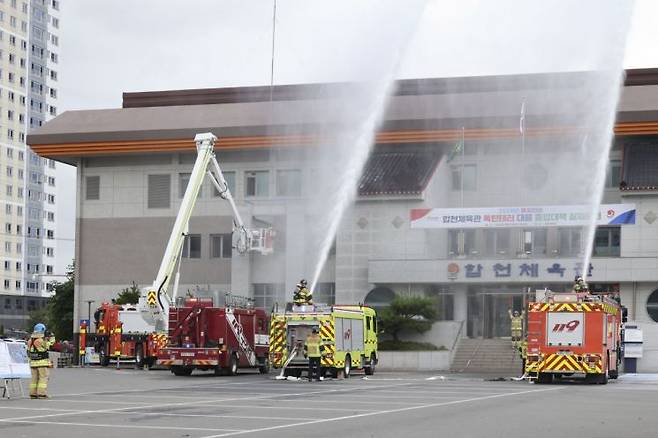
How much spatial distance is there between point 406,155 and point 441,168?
2398mm

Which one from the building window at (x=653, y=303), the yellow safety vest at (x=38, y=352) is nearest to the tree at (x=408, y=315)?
the building window at (x=653, y=303)

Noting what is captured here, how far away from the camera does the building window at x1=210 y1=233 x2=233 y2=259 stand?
2731 inches

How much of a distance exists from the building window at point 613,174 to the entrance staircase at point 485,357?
11.0m

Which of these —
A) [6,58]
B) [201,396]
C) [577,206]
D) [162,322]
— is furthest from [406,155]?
[6,58]

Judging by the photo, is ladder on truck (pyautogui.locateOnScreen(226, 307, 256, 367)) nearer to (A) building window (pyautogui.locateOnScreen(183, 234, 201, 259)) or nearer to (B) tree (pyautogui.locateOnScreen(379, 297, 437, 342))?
(B) tree (pyautogui.locateOnScreen(379, 297, 437, 342))

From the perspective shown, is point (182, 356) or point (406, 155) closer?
point (182, 356)

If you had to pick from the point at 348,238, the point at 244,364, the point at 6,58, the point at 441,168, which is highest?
the point at 6,58

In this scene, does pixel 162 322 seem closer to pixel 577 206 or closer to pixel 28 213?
pixel 577 206

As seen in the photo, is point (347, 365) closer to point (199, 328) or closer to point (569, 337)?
point (199, 328)

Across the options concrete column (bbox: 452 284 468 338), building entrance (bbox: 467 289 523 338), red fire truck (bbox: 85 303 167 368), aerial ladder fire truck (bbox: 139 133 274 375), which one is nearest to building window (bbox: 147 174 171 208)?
red fire truck (bbox: 85 303 167 368)

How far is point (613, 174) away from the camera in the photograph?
63781mm

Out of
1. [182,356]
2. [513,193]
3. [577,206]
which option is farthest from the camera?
[513,193]

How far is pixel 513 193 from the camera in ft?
210

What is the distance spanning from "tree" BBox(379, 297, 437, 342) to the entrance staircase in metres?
2.34
